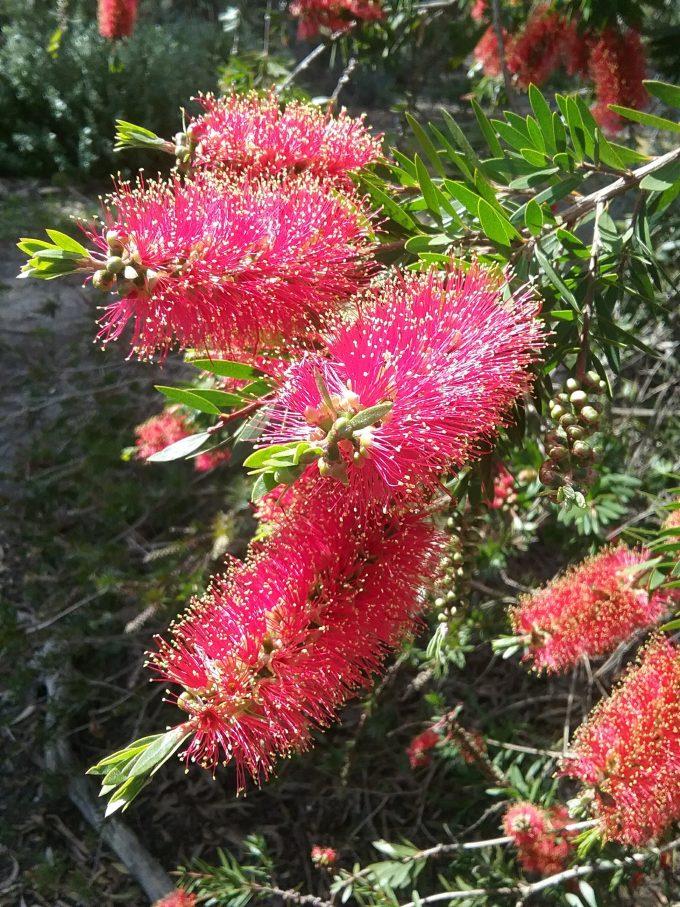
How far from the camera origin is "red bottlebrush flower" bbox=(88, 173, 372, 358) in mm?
856

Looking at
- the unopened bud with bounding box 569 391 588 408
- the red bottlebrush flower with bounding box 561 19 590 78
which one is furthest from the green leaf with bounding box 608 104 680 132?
the red bottlebrush flower with bounding box 561 19 590 78

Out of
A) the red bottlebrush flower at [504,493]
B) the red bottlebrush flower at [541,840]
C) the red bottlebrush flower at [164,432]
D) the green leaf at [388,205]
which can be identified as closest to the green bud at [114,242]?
the green leaf at [388,205]

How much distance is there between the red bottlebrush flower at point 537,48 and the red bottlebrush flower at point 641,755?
179 centimetres

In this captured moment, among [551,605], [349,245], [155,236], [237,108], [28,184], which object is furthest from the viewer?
[28,184]

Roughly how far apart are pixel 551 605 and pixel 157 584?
131cm

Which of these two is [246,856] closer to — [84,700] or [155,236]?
[84,700]

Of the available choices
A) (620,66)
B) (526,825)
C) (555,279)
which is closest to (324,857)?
(526,825)

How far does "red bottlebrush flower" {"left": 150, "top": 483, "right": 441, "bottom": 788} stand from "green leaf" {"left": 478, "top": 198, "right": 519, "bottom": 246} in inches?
16.0

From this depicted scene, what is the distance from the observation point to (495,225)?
0.97 metres

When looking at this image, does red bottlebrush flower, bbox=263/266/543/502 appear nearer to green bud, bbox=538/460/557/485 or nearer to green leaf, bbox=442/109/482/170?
green bud, bbox=538/460/557/485

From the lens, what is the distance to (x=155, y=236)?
864mm

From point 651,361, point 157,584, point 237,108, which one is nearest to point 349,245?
point 237,108

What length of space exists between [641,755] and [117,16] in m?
3.15

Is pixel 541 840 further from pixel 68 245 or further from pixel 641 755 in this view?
pixel 68 245
